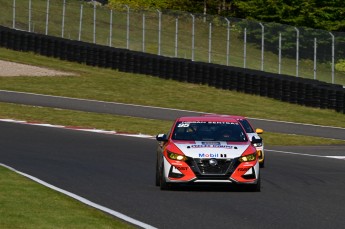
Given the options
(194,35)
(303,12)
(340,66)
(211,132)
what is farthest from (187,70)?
(303,12)

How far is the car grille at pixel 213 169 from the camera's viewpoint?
58.4 feet

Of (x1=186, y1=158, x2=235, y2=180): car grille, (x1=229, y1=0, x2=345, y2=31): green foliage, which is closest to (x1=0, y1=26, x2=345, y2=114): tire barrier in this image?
(x1=186, y1=158, x2=235, y2=180): car grille

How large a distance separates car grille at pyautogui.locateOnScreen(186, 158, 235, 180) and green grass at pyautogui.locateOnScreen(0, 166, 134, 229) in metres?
2.34

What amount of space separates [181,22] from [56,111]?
30.0 ft

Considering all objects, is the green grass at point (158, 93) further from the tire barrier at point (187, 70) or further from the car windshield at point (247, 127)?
the car windshield at point (247, 127)

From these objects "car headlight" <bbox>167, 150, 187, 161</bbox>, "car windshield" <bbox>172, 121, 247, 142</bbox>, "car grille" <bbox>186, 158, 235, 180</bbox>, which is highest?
"car windshield" <bbox>172, 121, 247, 142</bbox>

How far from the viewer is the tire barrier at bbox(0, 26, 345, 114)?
4034 cm

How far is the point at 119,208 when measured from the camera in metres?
15.3

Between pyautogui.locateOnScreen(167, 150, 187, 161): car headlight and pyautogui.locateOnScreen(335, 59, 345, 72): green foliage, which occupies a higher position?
pyautogui.locateOnScreen(335, 59, 345, 72): green foliage

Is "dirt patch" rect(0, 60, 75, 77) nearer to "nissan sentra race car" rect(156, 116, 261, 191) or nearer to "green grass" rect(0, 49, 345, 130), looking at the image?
"green grass" rect(0, 49, 345, 130)

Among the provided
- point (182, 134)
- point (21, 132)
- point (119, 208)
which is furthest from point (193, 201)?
point (21, 132)

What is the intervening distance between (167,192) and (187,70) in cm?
2721

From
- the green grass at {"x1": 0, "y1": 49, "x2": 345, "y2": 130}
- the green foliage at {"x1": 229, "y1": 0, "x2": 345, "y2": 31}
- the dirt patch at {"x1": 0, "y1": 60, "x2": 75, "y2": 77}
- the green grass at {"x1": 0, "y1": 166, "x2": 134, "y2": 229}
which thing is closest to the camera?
the green grass at {"x1": 0, "y1": 166, "x2": 134, "y2": 229}

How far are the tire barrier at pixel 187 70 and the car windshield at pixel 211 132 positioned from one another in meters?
20.1
